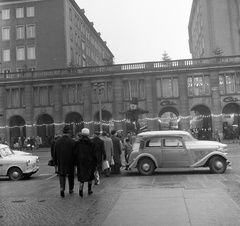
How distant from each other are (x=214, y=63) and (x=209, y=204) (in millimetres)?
35219

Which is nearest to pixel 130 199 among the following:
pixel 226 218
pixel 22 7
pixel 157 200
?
pixel 157 200

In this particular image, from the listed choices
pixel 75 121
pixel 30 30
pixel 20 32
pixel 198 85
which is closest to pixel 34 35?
pixel 30 30

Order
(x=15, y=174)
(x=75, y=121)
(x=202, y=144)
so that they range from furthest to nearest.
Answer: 1. (x=75, y=121)
2. (x=15, y=174)
3. (x=202, y=144)

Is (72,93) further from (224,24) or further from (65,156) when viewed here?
(65,156)

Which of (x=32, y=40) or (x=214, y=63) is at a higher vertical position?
(x=32, y=40)

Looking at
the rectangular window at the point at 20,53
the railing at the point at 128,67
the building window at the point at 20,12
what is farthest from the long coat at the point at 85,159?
the building window at the point at 20,12

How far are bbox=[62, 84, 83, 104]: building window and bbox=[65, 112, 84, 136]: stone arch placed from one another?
1.71 meters

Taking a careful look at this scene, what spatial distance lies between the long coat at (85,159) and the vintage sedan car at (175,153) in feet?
17.7

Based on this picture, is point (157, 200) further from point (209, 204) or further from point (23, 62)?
point (23, 62)

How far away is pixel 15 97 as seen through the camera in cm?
4544

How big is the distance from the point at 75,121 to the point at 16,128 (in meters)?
7.76

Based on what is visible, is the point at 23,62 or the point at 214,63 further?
the point at 23,62

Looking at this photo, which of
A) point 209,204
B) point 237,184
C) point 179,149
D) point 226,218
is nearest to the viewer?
point 226,218

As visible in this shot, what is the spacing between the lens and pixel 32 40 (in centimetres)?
5516
